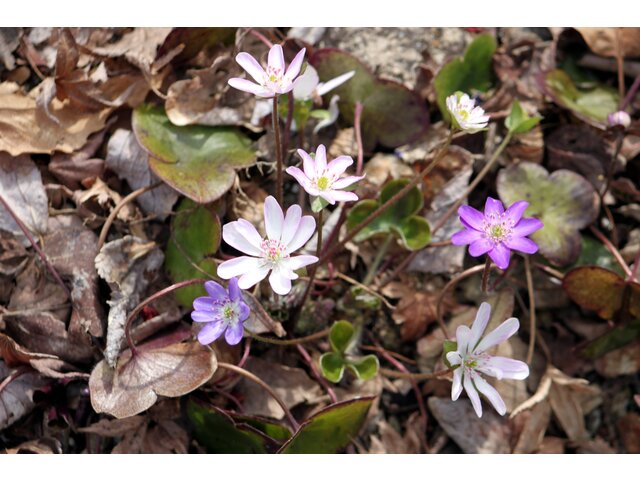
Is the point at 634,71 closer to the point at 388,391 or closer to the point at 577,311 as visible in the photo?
the point at 577,311

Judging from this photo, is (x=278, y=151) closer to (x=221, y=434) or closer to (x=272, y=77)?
(x=272, y=77)

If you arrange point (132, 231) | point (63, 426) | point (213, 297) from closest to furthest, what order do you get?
point (213, 297)
point (63, 426)
point (132, 231)

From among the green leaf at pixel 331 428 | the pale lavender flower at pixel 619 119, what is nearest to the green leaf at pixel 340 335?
the green leaf at pixel 331 428

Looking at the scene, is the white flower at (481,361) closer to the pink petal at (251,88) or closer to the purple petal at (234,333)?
the purple petal at (234,333)

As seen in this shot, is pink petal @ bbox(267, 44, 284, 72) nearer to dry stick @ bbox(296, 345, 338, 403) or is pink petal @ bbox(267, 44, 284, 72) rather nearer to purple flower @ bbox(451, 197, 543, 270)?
purple flower @ bbox(451, 197, 543, 270)

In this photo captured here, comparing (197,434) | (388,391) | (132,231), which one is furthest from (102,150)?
(388,391)

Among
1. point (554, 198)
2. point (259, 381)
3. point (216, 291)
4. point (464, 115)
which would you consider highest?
point (464, 115)

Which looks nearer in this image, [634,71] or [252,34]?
[252,34]

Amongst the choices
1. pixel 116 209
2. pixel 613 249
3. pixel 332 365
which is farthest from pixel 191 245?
pixel 613 249
